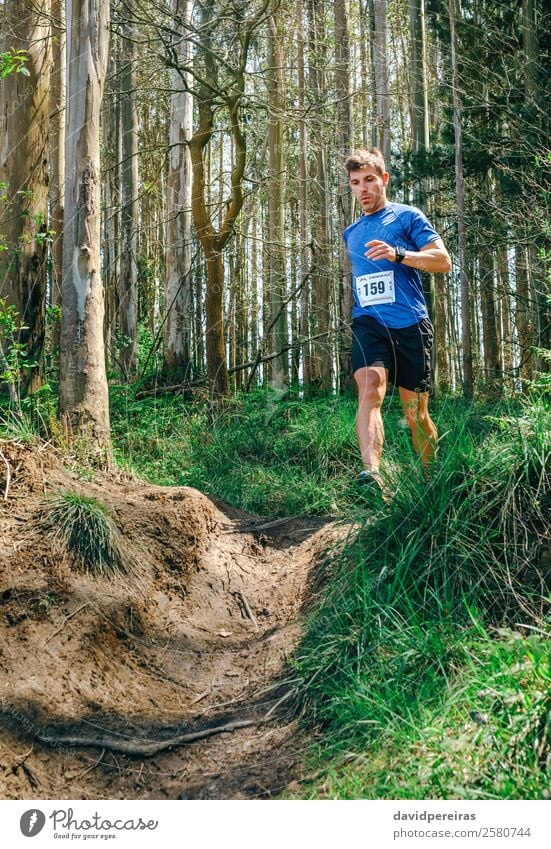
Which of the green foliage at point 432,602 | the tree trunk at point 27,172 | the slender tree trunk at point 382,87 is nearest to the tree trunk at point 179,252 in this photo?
the slender tree trunk at point 382,87

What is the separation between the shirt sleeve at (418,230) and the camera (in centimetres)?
422

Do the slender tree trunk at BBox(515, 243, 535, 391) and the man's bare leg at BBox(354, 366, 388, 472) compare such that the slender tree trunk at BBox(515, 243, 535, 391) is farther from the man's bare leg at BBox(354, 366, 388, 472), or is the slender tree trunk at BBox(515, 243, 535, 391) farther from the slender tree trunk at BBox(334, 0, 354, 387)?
the man's bare leg at BBox(354, 366, 388, 472)

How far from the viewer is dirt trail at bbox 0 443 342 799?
2705 mm

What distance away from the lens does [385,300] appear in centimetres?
425

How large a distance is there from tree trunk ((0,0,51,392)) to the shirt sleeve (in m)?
3.73

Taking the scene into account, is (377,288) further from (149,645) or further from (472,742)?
(472,742)

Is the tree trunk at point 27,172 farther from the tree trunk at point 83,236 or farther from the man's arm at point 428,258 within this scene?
the man's arm at point 428,258

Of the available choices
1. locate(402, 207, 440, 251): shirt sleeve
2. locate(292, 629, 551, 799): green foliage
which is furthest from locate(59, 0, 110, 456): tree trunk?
locate(292, 629, 551, 799): green foliage

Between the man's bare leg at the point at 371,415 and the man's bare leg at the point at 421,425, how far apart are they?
0.61 feet

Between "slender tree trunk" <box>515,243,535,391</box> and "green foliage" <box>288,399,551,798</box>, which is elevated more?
"slender tree trunk" <box>515,243,535,391</box>

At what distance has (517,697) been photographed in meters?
2.19

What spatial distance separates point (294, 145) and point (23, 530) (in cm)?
1369

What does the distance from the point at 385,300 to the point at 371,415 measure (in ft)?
2.34

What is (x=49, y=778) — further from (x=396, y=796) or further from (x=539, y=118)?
(x=539, y=118)
